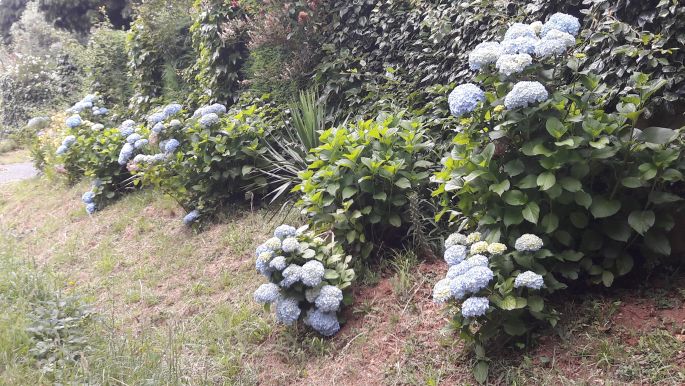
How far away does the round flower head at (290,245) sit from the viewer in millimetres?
3262

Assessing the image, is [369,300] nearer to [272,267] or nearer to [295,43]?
[272,267]

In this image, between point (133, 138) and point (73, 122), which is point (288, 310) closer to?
point (133, 138)

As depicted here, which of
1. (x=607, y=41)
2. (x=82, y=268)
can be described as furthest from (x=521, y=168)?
(x=82, y=268)

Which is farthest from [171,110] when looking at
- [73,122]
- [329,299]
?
[329,299]

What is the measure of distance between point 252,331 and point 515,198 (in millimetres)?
1833

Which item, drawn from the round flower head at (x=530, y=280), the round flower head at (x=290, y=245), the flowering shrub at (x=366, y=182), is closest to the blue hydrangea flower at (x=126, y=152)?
the flowering shrub at (x=366, y=182)

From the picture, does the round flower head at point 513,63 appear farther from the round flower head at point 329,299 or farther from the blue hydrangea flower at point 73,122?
the blue hydrangea flower at point 73,122

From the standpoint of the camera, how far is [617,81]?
120 inches

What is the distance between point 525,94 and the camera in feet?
8.32

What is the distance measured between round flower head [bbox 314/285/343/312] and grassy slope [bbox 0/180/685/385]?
0.22 m

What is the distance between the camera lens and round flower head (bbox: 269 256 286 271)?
319 centimetres

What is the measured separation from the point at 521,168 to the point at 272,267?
151 centimetres

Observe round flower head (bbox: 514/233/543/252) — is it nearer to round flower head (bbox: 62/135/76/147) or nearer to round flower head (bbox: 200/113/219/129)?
round flower head (bbox: 200/113/219/129)

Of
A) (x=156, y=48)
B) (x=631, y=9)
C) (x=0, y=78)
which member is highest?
(x=631, y=9)
